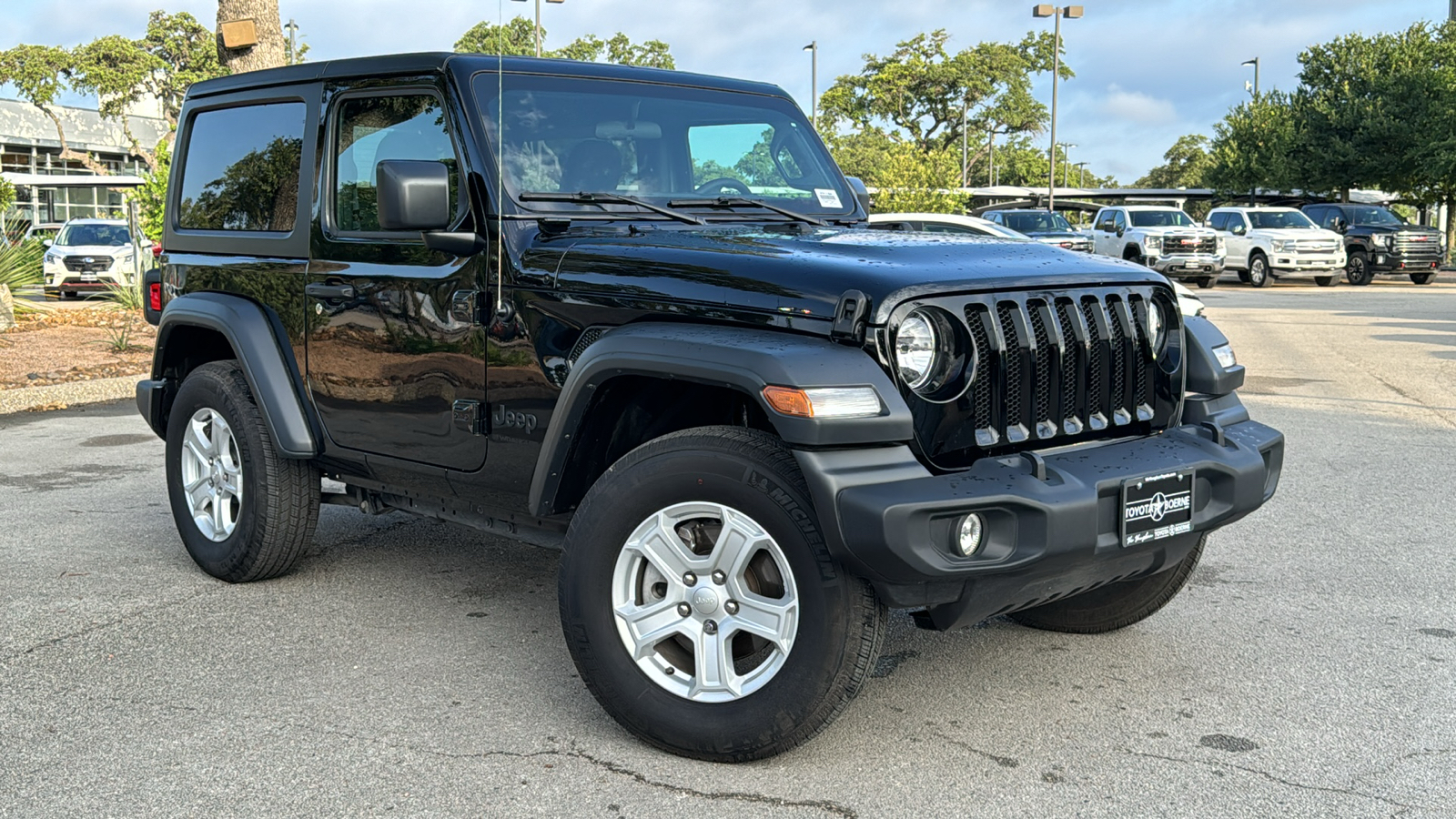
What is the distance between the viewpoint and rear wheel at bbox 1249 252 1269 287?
30.1 meters

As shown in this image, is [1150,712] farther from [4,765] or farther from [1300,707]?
[4,765]

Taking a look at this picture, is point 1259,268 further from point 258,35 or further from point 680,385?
point 680,385

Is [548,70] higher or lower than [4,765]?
higher

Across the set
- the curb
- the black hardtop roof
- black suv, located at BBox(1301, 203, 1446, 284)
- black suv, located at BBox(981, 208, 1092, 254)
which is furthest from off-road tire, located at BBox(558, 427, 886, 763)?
black suv, located at BBox(1301, 203, 1446, 284)

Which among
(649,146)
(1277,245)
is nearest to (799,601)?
(649,146)

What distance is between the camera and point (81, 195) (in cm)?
5616

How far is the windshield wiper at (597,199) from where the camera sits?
439 centimetres

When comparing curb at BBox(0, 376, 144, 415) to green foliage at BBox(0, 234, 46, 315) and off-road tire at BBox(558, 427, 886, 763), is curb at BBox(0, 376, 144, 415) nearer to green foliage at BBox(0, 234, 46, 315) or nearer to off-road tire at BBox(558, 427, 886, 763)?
green foliage at BBox(0, 234, 46, 315)

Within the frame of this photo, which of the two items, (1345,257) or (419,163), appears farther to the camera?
(1345,257)

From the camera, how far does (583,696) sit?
416 cm

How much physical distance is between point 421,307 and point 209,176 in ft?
5.55

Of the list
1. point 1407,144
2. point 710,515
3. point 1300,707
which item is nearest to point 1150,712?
point 1300,707

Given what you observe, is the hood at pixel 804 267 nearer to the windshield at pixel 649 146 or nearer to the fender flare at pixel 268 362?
the windshield at pixel 649 146

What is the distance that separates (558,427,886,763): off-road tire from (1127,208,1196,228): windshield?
93.7 feet
